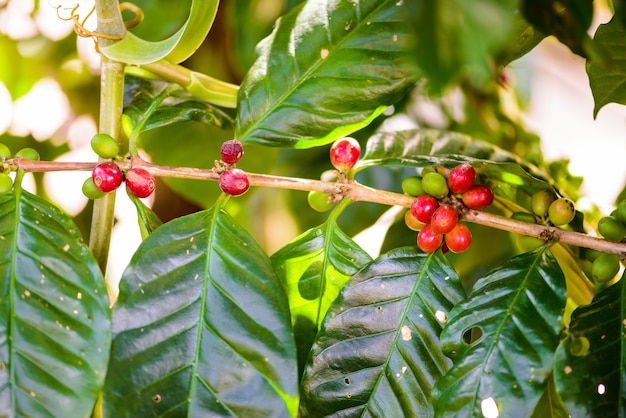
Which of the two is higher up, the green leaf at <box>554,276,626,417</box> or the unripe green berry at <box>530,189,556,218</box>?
the unripe green berry at <box>530,189,556,218</box>

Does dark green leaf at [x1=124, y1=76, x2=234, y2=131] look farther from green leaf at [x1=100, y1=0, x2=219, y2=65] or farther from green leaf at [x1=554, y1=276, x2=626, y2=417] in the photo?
green leaf at [x1=554, y1=276, x2=626, y2=417]

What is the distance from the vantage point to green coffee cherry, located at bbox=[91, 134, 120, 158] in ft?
2.10

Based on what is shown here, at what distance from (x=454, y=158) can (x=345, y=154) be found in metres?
0.13

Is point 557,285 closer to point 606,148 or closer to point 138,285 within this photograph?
point 138,285

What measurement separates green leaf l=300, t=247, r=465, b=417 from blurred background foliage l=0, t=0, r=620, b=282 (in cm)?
28

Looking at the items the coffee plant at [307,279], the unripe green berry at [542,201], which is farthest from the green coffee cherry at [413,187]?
the unripe green berry at [542,201]

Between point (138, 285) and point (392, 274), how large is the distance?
0.86ft

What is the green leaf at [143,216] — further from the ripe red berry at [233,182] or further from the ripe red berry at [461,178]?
the ripe red berry at [461,178]

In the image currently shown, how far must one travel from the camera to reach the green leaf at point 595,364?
0.54 m

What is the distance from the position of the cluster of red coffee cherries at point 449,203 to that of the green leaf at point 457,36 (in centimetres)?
32

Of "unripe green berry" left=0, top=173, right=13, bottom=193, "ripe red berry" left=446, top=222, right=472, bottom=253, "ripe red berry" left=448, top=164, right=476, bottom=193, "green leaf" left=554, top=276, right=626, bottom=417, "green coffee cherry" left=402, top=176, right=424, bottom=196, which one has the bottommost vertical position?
"green leaf" left=554, top=276, right=626, bottom=417

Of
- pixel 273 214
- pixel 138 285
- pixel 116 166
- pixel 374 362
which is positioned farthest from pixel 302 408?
pixel 273 214

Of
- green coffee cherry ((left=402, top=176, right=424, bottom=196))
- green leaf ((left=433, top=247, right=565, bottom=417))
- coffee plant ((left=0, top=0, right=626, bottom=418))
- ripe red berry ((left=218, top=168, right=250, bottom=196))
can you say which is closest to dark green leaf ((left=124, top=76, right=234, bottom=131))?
coffee plant ((left=0, top=0, right=626, bottom=418))

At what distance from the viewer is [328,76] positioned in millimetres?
698
